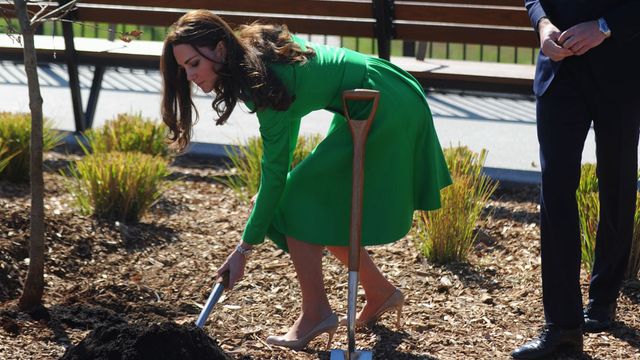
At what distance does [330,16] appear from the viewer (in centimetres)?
714

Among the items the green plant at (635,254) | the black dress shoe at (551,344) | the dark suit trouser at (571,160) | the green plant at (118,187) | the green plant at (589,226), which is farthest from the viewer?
the green plant at (118,187)

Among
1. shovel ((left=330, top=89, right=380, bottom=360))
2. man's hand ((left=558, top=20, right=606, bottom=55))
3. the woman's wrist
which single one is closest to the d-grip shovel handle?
shovel ((left=330, top=89, right=380, bottom=360))

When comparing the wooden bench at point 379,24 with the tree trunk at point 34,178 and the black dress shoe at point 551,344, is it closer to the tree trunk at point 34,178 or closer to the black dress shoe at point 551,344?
the tree trunk at point 34,178

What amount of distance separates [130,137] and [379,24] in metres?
1.66

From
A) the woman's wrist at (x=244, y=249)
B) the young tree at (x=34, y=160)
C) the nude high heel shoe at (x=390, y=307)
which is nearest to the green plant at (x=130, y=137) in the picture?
the young tree at (x=34, y=160)

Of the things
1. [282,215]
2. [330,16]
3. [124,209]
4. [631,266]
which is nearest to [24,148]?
[124,209]

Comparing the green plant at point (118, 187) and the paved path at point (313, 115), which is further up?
the green plant at point (118, 187)

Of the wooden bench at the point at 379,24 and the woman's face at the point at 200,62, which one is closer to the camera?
the woman's face at the point at 200,62

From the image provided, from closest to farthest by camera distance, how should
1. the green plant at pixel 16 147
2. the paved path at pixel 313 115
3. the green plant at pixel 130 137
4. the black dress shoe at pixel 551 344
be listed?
the black dress shoe at pixel 551 344
the green plant at pixel 16 147
the green plant at pixel 130 137
the paved path at pixel 313 115

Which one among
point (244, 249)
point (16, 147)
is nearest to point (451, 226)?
point (244, 249)

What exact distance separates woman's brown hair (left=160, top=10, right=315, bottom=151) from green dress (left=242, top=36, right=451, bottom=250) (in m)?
0.11

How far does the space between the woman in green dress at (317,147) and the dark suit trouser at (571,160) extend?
0.42 metres

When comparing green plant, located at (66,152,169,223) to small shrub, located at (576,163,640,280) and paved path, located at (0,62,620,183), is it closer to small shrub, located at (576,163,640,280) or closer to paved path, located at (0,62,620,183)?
paved path, located at (0,62,620,183)

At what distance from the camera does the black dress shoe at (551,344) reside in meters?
4.00
